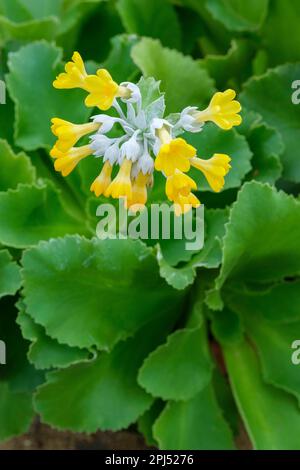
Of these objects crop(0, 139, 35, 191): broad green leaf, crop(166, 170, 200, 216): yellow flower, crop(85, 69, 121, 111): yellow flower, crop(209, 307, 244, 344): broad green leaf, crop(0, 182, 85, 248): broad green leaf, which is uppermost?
crop(85, 69, 121, 111): yellow flower

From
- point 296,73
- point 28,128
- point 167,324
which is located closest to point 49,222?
point 28,128

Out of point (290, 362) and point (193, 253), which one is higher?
point (193, 253)

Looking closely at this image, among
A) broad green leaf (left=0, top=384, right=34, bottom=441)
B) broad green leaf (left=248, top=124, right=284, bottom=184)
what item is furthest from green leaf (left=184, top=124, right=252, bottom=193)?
broad green leaf (left=0, top=384, right=34, bottom=441)

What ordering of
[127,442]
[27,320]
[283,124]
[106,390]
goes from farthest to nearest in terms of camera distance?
[127,442]
[283,124]
[106,390]
[27,320]

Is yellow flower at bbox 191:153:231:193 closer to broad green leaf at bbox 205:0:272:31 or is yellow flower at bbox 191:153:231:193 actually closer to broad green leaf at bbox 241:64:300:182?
broad green leaf at bbox 241:64:300:182

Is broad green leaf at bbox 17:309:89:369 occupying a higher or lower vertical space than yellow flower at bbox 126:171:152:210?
lower

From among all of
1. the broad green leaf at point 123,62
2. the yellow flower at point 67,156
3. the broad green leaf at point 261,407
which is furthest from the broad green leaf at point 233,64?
the yellow flower at point 67,156
